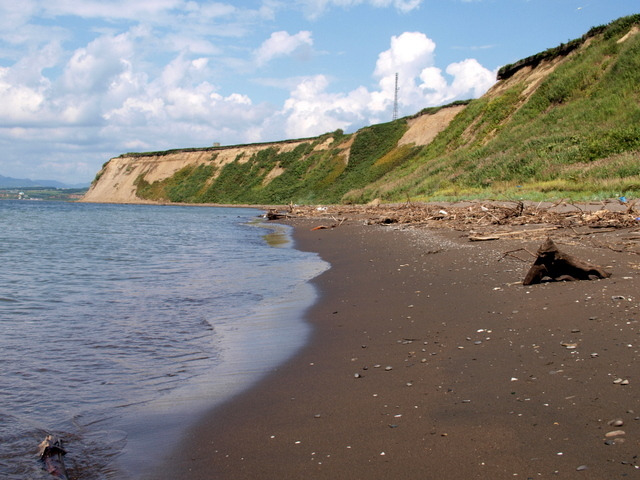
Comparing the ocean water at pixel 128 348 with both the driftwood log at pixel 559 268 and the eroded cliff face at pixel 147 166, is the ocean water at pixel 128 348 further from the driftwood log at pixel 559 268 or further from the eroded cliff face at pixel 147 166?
the eroded cliff face at pixel 147 166

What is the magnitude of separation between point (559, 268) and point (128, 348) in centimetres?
509

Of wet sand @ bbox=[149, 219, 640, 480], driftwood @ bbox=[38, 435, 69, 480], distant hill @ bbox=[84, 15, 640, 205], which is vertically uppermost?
distant hill @ bbox=[84, 15, 640, 205]

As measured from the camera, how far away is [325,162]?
72.1m

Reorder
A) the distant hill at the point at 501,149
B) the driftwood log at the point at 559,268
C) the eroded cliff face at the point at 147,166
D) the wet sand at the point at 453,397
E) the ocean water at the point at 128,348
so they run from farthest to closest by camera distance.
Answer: the eroded cliff face at the point at 147,166 → the distant hill at the point at 501,149 → the driftwood log at the point at 559,268 → the ocean water at the point at 128,348 → the wet sand at the point at 453,397

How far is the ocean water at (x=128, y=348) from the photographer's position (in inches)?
154

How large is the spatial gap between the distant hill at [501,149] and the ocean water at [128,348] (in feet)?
42.2

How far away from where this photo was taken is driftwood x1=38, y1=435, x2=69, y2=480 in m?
3.38

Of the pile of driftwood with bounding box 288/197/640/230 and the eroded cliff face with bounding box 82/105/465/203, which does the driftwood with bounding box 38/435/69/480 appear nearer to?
the pile of driftwood with bounding box 288/197/640/230

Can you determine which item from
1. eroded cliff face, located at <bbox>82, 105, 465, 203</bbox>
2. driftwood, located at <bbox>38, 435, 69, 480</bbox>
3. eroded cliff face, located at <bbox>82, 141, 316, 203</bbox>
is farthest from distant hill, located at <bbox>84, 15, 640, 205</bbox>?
driftwood, located at <bbox>38, 435, 69, 480</bbox>

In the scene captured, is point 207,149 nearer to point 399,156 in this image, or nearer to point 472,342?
point 399,156

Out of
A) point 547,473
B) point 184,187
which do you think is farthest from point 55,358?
point 184,187

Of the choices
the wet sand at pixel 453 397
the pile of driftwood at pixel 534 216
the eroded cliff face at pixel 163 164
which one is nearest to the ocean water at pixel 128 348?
the wet sand at pixel 453 397

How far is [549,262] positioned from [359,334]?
8.36 ft

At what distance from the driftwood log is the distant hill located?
1165 centimetres
